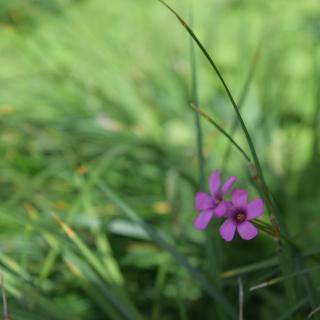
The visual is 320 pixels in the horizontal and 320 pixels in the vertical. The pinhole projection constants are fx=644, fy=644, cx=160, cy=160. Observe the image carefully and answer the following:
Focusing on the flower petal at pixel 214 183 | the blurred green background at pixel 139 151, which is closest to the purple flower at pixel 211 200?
the flower petal at pixel 214 183

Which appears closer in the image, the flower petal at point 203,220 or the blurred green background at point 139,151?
the flower petal at point 203,220

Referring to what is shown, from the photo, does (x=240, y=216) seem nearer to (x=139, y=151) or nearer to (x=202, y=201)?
(x=202, y=201)

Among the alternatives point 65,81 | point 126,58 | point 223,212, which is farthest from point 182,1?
point 223,212

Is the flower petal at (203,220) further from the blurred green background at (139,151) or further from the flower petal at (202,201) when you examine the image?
the blurred green background at (139,151)

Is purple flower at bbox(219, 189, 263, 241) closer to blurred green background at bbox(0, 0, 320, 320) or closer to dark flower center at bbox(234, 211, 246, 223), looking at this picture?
dark flower center at bbox(234, 211, 246, 223)

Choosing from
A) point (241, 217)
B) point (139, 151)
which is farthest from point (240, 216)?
point (139, 151)
